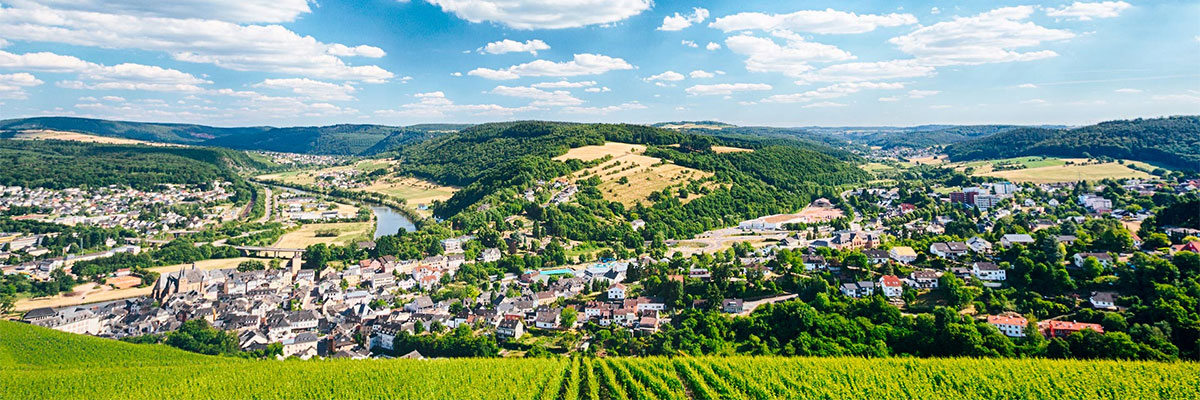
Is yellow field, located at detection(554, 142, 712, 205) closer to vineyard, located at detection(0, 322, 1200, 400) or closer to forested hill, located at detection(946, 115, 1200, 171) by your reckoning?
vineyard, located at detection(0, 322, 1200, 400)

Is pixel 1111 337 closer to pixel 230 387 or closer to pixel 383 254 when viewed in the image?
pixel 230 387

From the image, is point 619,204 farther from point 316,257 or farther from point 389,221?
point 316,257

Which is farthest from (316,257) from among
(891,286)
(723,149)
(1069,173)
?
(1069,173)

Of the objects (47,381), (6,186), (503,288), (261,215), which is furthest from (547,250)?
(6,186)

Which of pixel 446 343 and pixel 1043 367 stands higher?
pixel 1043 367

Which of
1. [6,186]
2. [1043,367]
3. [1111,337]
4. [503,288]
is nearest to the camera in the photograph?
[1043,367]

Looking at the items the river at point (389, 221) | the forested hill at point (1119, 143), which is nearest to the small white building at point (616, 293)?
the river at point (389, 221)

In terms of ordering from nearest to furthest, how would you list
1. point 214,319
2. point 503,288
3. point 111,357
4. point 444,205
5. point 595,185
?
point 111,357, point 214,319, point 503,288, point 595,185, point 444,205
